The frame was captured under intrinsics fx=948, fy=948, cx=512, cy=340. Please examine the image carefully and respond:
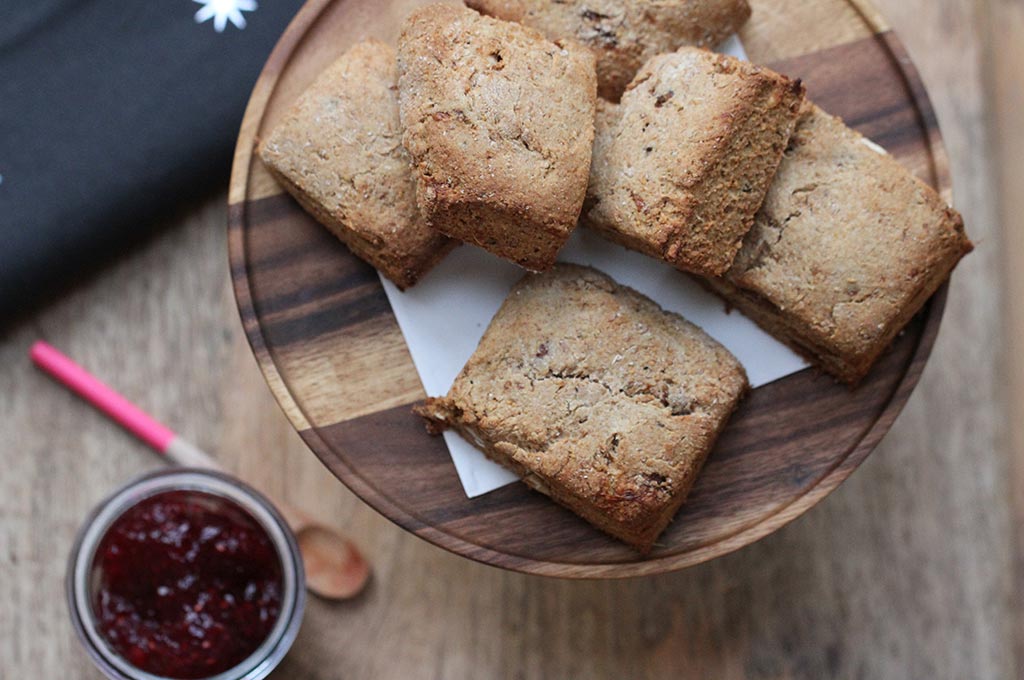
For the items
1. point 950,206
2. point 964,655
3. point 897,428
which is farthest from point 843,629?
point 950,206

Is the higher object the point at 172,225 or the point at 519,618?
the point at 172,225

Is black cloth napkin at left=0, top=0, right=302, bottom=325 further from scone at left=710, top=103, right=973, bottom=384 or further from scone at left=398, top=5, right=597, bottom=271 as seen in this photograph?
scone at left=710, top=103, right=973, bottom=384

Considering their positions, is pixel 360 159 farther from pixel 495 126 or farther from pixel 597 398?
pixel 597 398

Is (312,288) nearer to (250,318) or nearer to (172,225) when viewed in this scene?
(250,318)

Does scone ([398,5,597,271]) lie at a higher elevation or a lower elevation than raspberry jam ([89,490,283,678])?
higher

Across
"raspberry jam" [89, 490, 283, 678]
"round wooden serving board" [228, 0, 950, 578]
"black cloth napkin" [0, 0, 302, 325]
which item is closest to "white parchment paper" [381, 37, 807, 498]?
"round wooden serving board" [228, 0, 950, 578]
